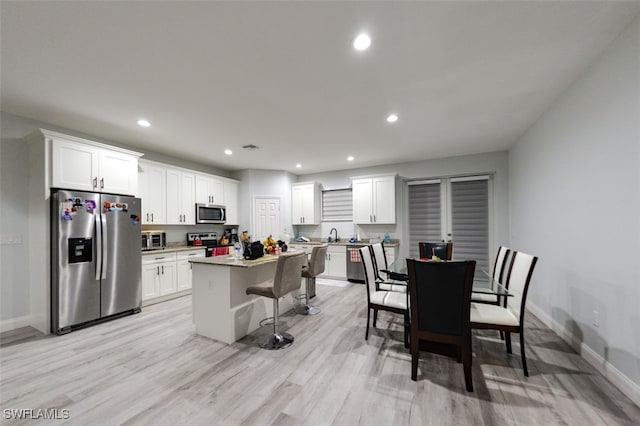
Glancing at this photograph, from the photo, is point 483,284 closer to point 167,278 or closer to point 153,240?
point 167,278

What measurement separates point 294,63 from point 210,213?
4141 mm

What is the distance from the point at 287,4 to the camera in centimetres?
155

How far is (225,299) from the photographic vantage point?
8.98ft

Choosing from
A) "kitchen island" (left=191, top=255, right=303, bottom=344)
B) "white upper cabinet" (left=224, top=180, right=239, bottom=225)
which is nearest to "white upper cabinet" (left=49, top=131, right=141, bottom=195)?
"kitchen island" (left=191, top=255, right=303, bottom=344)

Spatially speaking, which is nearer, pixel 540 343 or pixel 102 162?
pixel 540 343

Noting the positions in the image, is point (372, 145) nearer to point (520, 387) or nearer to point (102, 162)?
point (520, 387)

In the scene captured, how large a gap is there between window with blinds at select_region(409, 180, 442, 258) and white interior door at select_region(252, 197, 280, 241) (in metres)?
3.32

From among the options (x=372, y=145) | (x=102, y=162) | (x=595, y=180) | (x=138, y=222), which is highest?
(x=372, y=145)

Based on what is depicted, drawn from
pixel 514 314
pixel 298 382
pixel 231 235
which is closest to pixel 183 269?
pixel 231 235

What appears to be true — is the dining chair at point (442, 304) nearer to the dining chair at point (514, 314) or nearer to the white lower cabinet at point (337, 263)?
the dining chair at point (514, 314)

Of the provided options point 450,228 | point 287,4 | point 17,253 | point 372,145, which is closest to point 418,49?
point 287,4

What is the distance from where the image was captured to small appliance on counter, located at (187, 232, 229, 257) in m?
4.67

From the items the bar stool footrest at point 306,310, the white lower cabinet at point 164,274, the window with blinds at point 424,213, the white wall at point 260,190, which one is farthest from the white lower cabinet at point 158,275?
the window with blinds at point 424,213

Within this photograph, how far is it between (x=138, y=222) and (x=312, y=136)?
3064mm
